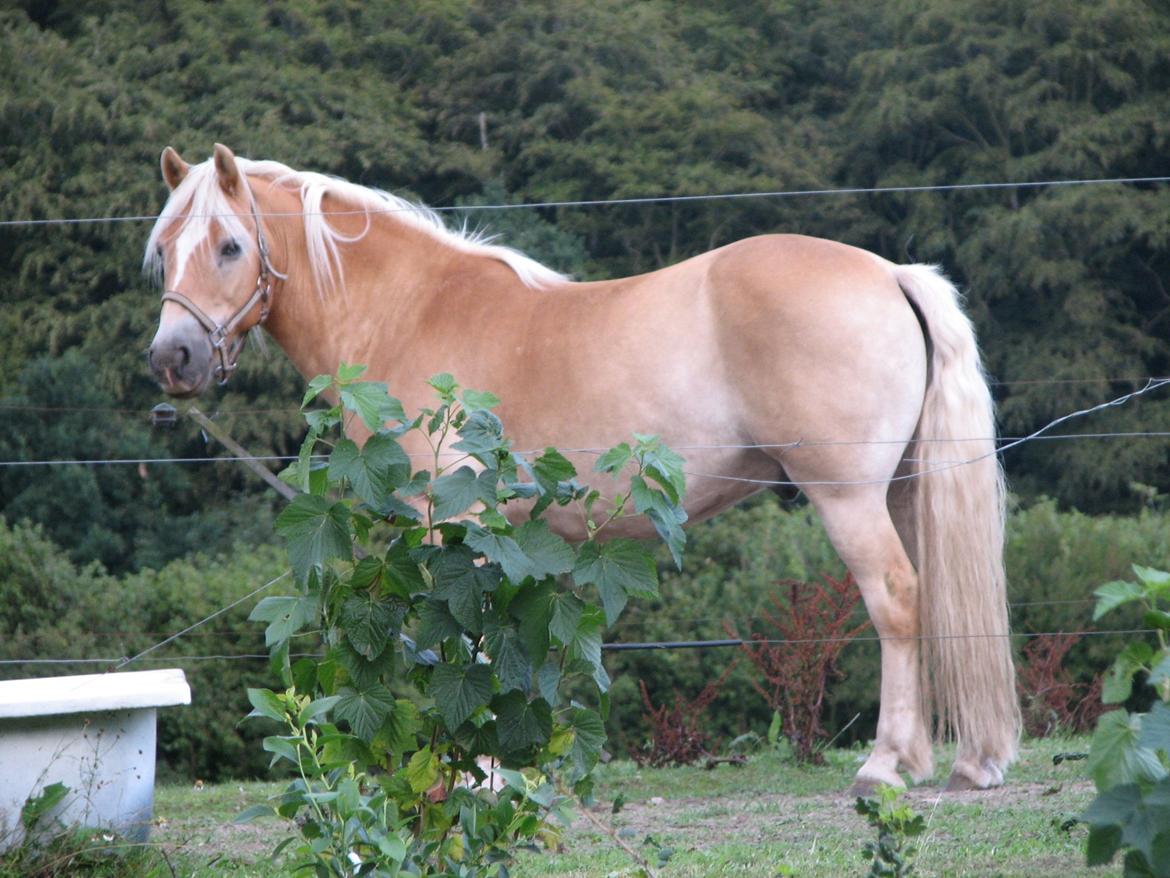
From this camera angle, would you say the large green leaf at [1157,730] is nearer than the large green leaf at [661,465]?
Yes

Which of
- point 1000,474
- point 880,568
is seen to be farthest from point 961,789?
point 1000,474

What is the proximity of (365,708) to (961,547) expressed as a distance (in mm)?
2175

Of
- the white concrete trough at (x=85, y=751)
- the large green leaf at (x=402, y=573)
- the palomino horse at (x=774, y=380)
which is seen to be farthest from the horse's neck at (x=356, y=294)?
the large green leaf at (x=402, y=573)

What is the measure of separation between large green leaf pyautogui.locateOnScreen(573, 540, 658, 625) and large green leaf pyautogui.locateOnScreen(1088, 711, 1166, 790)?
760mm

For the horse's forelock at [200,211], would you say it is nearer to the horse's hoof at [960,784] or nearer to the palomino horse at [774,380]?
the palomino horse at [774,380]

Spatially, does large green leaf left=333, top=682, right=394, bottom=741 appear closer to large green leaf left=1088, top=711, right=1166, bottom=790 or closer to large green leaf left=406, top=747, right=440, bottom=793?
large green leaf left=406, top=747, right=440, bottom=793

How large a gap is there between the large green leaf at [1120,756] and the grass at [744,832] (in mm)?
824

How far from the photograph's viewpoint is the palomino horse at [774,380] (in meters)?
3.90

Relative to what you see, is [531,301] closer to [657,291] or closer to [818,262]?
[657,291]

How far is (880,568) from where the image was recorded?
392cm

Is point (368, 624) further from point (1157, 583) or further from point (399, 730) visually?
point (1157, 583)

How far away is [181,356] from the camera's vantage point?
13.9ft

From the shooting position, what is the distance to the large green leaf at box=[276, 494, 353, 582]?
7.35 ft

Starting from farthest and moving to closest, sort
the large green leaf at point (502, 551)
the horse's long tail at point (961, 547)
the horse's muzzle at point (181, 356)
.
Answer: the horse's muzzle at point (181, 356) < the horse's long tail at point (961, 547) < the large green leaf at point (502, 551)
